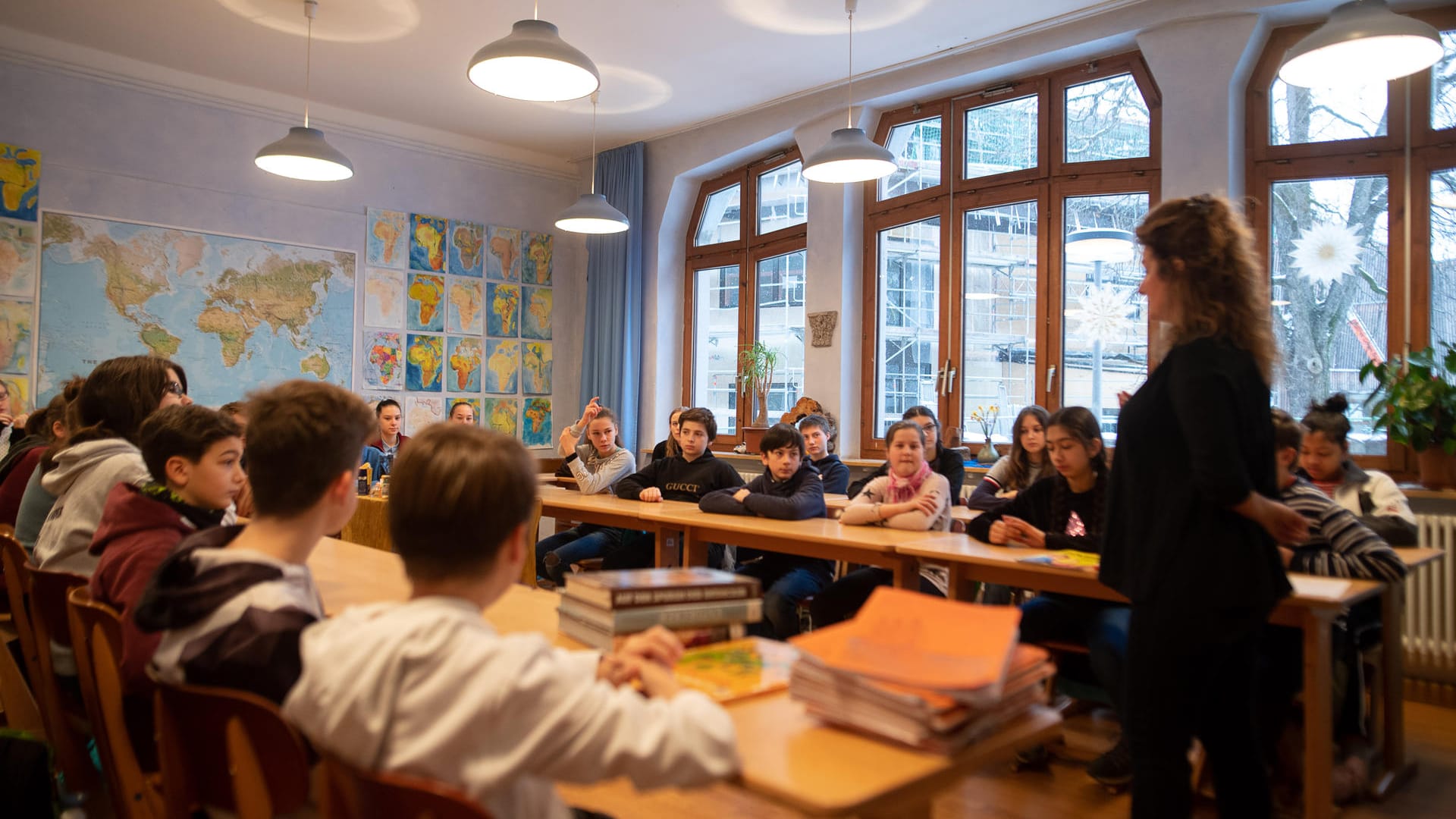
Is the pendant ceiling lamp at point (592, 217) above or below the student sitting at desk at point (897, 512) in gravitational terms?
above

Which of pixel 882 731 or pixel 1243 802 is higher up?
pixel 882 731

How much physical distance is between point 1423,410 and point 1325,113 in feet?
5.90

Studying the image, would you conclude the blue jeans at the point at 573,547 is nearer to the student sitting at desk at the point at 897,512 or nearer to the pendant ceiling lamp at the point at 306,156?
the student sitting at desk at the point at 897,512

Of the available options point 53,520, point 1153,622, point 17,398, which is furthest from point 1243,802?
point 17,398

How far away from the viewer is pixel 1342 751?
114 inches

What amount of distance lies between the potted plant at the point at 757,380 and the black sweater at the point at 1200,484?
17.1ft

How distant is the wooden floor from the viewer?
2.66 m

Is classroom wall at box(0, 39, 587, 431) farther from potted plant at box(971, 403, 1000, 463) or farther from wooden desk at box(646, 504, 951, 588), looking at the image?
wooden desk at box(646, 504, 951, 588)

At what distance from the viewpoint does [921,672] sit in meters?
1.09

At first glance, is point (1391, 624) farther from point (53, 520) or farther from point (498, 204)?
point (498, 204)

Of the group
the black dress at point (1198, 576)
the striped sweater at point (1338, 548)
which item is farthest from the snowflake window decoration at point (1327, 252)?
the black dress at point (1198, 576)

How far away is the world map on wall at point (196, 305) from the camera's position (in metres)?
6.16

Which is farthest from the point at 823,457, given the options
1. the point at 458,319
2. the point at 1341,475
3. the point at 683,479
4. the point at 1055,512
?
the point at 458,319

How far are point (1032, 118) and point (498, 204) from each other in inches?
186
